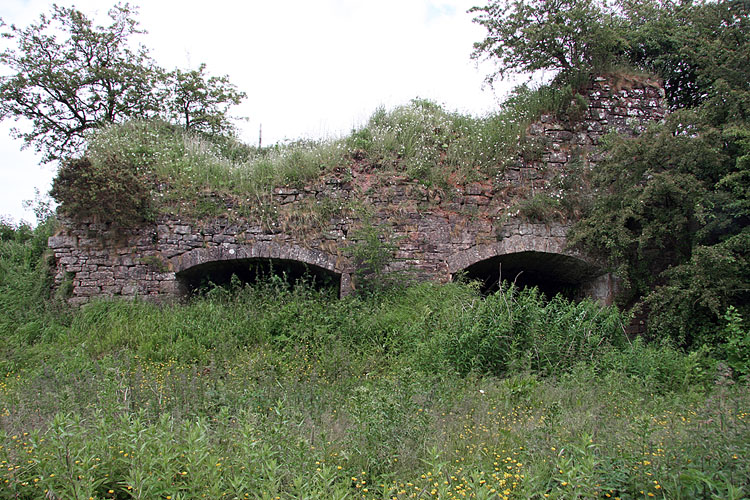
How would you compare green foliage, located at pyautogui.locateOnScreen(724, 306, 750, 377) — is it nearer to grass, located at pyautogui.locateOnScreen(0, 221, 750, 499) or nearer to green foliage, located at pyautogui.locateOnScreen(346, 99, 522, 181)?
grass, located at pyautogui.locateOnScreen(0, 221, 750, 499)

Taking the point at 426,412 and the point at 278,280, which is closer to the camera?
the point at 426,412

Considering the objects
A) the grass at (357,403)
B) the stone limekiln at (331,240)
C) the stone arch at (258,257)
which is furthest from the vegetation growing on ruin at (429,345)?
the stone arch at (258,257)

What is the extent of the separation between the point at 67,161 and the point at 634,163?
919 cm

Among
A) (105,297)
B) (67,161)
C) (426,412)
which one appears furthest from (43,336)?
(426,412)

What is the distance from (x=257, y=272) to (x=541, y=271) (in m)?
5.34

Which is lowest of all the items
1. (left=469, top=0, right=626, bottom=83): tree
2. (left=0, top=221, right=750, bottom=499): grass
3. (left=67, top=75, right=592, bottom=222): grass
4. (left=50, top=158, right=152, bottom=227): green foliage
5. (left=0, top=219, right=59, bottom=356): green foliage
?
(left=0, top=221, right=750, bottom=499): grass

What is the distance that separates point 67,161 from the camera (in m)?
8.02

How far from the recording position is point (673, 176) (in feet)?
23.7

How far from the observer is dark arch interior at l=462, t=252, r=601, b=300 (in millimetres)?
8391

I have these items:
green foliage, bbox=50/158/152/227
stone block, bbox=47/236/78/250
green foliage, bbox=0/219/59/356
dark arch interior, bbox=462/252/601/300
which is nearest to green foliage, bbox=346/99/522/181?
dark arch interior, bbox=462/252/601/300

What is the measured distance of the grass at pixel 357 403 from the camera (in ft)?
8.24

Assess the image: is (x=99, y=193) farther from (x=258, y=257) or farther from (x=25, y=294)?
(x=258, y=257)

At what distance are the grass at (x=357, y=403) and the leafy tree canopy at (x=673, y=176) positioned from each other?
88 centimetres

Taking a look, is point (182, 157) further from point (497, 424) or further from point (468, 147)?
point (497, 424)
